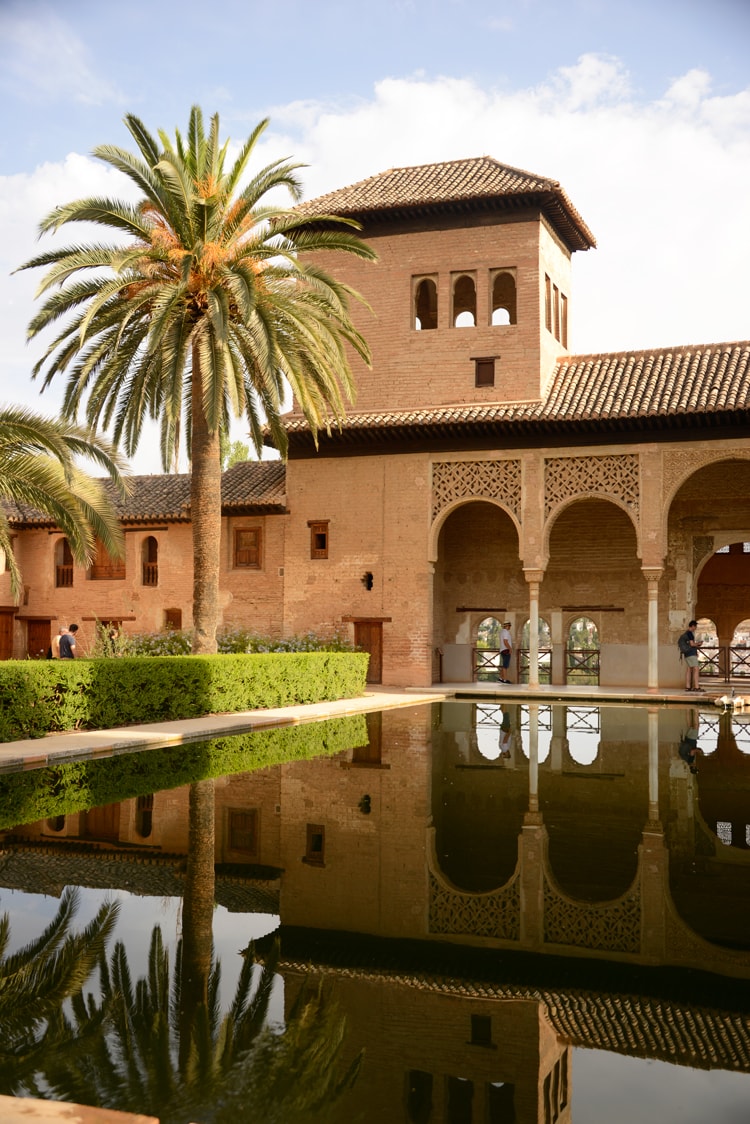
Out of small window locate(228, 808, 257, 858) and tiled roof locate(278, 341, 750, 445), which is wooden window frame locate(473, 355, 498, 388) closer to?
tiled roof locate(278, 341, 750, 445)

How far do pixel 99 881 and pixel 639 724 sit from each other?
1264 cm

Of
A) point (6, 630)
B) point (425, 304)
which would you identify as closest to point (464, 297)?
point (425, 304)

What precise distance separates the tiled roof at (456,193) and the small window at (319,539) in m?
7.30

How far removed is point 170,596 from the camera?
27.3 meters

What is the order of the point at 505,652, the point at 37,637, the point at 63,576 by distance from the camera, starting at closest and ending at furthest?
the point at 505,652
the point at 63,576
the point at 37,637

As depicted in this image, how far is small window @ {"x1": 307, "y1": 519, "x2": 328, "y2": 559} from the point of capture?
83.1 feet

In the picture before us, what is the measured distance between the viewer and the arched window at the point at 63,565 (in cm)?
2878

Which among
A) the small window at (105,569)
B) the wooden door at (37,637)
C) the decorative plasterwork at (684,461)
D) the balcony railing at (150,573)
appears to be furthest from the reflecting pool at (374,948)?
the wooden door at (37,637)

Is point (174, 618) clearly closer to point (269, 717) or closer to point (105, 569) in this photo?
point (105, 569)

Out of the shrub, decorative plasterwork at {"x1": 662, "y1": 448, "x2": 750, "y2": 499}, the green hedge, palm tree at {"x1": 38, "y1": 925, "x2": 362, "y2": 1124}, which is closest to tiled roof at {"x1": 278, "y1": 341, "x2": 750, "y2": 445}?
decorative plasterwork at {"x1": 662, "y1": 448, "x2": 750, "y2": 499}

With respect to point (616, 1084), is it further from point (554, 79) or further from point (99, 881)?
point (554, 79)

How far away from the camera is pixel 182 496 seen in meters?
28.4

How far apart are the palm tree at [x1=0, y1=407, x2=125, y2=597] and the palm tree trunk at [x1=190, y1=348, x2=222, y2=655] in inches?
56.8

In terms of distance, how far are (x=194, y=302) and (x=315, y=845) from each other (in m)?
12.0
